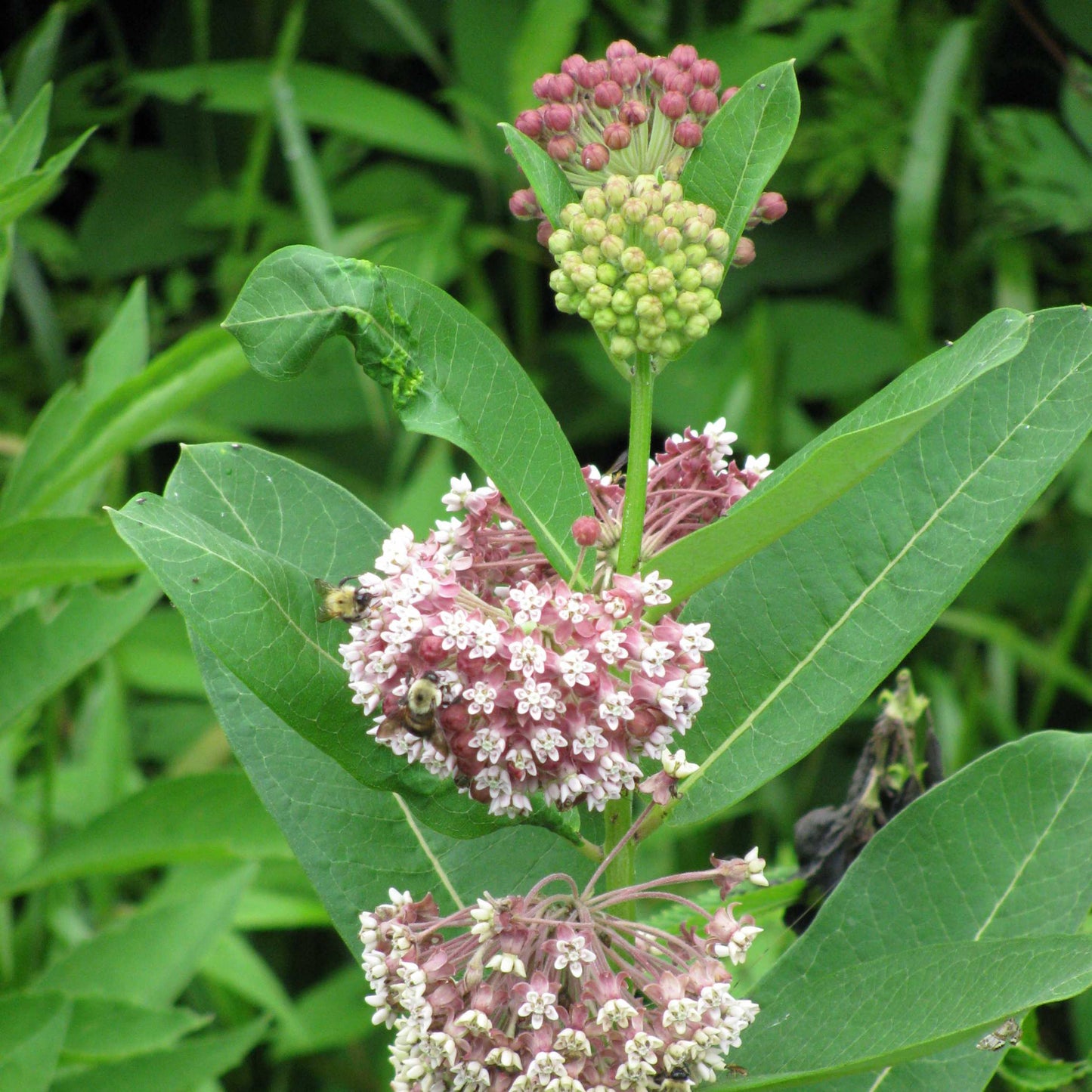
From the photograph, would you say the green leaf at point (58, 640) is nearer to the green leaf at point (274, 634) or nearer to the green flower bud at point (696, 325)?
the green leaf at point (274, 634)

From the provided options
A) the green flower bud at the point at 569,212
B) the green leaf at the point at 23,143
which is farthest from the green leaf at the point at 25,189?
the green flower bud at the point at 569,212

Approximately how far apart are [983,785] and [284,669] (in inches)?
33.3

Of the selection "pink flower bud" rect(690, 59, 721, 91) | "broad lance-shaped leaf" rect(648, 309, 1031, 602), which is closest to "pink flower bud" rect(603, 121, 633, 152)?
"pink flower bud" rect(690, 59, 721, 91)

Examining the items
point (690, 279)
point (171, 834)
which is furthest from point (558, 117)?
point (171, 834)

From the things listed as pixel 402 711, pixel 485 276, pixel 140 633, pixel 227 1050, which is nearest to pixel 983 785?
pixel 402 711

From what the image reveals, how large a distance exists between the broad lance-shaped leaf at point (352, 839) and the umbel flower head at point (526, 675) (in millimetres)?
294

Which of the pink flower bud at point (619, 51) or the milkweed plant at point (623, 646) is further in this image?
the pink flower bud at point (619, 51)

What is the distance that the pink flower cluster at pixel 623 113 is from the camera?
4.40 feet

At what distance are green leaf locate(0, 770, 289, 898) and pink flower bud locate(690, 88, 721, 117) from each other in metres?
1.43

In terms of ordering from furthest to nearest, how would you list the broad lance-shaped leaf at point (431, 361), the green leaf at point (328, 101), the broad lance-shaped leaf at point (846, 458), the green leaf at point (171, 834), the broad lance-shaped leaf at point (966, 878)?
the green leaf at point (328, 101), the green leaf at point (171, 834), the broad lance-shaped leaf at point (966, 878), the broad lance-shaped leaf at point (431, 361), the broad lance-shaped leaf at point (846, 458)

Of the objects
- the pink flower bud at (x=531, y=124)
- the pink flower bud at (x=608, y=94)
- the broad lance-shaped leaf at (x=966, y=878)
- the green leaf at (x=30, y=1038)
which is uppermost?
the pink flower bud at (x=608, y=94)

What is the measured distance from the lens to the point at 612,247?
4.27ft

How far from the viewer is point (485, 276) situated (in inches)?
197

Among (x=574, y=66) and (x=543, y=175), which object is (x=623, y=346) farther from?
(x=574, y=66)
